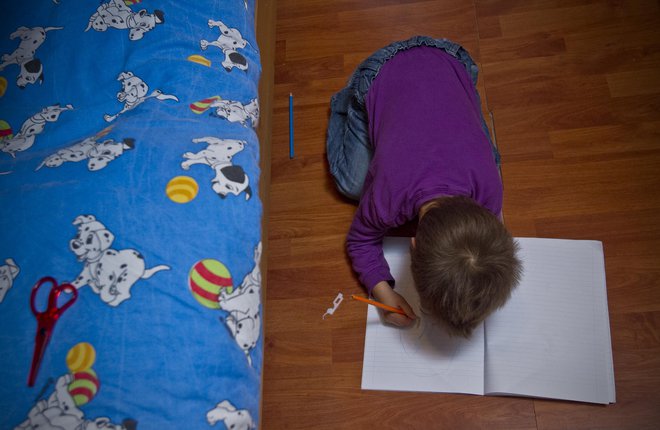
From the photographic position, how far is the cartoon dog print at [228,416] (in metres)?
0.57

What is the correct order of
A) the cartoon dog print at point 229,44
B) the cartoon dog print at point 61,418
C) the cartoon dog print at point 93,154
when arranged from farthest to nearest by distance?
the cartoon dog print at point 229,44 → the cartoon dog print at point 93,154 → the cartoon dog print at point 61,418

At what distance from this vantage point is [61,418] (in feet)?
1.78

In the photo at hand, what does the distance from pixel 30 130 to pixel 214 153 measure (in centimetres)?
30

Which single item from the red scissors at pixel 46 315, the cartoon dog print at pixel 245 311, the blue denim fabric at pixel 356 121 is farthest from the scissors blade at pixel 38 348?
the blue denim fabric at pixel 356 121

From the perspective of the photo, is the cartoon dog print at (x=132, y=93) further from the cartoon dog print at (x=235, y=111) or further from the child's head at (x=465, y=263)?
the child's head at (x=465, y=263)

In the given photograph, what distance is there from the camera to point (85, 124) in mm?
736

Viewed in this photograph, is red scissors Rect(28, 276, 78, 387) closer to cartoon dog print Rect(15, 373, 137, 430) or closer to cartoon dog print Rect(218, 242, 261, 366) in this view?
cartoon dog print Rect(15, 373, 137, 430)

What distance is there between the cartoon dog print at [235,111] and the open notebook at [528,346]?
0.39 meters

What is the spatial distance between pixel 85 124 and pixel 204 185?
23cm

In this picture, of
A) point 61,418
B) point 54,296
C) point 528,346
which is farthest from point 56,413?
point 528,346

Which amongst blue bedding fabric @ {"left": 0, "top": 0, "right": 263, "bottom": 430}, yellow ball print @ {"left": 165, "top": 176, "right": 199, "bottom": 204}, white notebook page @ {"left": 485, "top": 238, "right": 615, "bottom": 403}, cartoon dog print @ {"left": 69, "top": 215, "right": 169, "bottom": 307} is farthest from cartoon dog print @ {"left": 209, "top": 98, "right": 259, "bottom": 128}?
white notebook page @ {"left": 485, "top": 238, "right": 615, "bottom": 403}

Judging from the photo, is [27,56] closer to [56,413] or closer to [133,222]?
[133,222]

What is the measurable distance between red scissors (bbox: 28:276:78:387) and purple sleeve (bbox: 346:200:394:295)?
16.8 inches

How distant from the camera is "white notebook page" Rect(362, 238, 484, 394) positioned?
830 mm
